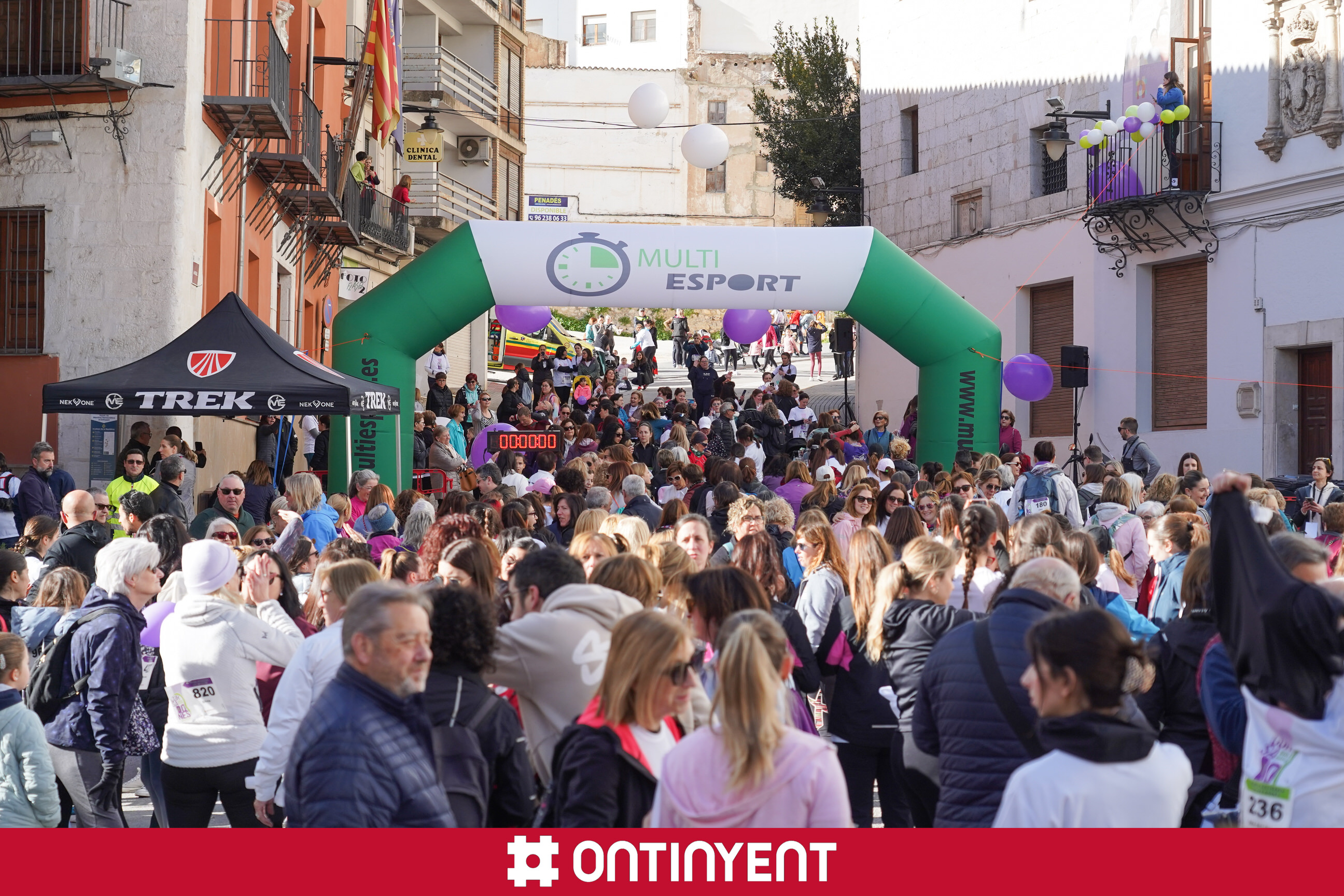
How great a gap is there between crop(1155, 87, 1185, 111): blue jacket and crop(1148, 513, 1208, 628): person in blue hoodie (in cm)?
1542

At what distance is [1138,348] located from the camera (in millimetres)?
23656

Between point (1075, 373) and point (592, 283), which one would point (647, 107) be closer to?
point (1075, 373)

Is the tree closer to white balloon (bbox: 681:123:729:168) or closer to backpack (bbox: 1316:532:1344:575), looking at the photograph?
white balloon (bbox: 681:123:729:168)

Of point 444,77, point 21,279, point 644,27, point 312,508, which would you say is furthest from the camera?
point 644,27

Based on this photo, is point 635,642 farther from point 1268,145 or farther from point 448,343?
point 448,343

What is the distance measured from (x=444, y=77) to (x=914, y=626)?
105ft

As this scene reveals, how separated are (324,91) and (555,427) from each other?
28.8 ft

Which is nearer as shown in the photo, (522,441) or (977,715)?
(977,715)

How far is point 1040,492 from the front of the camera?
12.7m

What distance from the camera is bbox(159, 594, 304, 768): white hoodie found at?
5910 millimetres

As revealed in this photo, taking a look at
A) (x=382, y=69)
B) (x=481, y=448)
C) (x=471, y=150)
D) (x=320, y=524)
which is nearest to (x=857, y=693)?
(x=320, y=524)

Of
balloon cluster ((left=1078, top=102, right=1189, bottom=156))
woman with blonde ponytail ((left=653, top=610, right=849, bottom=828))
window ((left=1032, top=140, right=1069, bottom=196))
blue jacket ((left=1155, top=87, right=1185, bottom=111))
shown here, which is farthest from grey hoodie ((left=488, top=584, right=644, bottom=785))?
window ((left=1032, top=140, right=1069, bottom=196))

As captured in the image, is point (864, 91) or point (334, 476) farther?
point (864, 91)

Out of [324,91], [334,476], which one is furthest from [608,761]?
[324,91]
